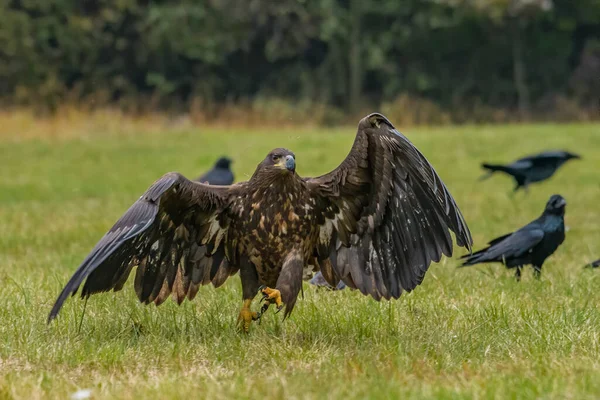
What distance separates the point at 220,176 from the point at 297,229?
17.2 ft

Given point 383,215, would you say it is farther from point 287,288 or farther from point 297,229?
point 287,288

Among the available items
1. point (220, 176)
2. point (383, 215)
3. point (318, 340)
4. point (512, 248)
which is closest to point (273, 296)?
point (318, 340)

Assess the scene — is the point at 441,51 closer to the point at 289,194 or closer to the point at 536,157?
the point at 536,157

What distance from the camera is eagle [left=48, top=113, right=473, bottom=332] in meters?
4.21

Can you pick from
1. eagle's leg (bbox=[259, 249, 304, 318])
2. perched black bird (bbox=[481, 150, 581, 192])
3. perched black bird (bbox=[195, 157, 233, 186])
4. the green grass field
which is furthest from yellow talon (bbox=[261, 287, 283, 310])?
perched black bird (bbox=[481, 150, 581, 192])

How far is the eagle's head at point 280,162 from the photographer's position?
4.27 m

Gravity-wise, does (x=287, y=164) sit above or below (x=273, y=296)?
above

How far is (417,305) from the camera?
5062mm

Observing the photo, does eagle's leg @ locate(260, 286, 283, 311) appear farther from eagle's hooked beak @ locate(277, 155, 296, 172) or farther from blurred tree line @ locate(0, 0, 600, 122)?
blurred tree line @ locate(0, 0, 600, 122)

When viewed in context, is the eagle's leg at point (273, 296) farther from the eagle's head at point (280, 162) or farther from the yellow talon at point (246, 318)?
the eagle's head at point (280, 162)

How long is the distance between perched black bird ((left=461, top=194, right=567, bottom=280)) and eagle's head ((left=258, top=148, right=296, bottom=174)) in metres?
2.01

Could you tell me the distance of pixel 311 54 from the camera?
3369 cm

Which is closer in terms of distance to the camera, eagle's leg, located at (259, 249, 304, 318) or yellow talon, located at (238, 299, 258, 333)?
eagle's leg, located at (259, 249, 304, 318)

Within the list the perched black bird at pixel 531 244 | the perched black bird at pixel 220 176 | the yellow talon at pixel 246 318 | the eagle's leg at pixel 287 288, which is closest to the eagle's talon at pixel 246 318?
the yellow talon at pixel 246 318
